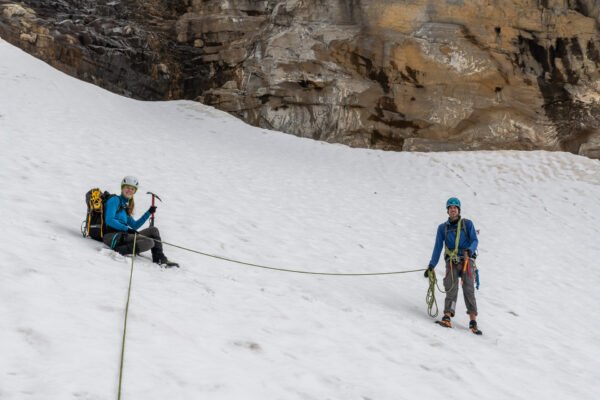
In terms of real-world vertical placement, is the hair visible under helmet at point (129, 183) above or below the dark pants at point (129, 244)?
above

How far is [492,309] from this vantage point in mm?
7793

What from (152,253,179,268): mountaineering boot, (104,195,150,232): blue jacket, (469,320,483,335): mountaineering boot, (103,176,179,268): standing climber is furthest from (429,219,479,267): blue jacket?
(104,195,150,232): blue jacket

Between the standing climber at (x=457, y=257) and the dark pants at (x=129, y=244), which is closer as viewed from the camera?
the dark pants at (x=129, y=244)

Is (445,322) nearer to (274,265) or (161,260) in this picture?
(274,265)

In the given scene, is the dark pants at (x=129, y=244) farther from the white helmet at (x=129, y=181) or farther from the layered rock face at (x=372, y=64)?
the layered rock face at (x=372, y=64)

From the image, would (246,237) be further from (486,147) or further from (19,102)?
(486,147)

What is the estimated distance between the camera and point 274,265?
7758mm

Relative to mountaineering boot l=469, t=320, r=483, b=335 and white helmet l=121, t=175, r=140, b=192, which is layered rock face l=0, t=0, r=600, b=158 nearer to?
mountaineering boot l=469, t=320, r=483, b=335

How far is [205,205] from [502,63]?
13.7 metres

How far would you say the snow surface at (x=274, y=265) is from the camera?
3.70 m

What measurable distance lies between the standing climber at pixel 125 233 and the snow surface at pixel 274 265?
207mm

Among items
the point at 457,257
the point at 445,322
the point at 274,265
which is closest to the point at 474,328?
the point at 445,322

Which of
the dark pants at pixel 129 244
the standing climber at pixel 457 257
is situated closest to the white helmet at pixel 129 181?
the dark pants at pixel 129 244

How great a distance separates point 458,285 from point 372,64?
13.8 m
